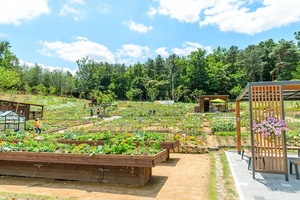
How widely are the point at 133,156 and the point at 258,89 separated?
3.54 metres

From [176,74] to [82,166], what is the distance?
162 feet

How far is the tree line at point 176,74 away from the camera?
42472 mm

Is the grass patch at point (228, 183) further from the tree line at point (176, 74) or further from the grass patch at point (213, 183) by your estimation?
the tree line at point (176, 74)

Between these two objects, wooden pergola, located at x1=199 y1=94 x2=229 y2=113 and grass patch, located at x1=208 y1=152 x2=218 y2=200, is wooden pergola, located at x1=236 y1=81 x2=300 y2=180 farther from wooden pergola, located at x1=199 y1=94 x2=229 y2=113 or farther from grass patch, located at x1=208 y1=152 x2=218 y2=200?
wooden pergola, located at x1=199 y1=94 x2=229 y2=113

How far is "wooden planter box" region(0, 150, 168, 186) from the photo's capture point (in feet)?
17.9

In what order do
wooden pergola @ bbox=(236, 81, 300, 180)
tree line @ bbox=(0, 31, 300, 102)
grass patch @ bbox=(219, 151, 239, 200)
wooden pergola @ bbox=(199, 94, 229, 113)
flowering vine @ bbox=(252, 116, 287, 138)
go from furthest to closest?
tree line @ bbox=(0, 31, 300, 102), wooden pergola @ bbox=(199, 94, 229, 113), wooden pergola @ bbox=(236, 81, 300, 180), flowering vine @ bbox=(252, 116, 287, 138), grass patch @ bbox=(219, 151, 239, 200)

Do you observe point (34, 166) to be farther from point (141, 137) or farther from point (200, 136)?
point (200, 136)

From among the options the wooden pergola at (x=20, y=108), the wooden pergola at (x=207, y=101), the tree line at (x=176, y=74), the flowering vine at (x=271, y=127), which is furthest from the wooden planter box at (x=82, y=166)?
the tree line at (x=176, y=74)

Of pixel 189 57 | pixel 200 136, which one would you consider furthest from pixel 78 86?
pixel 200 136

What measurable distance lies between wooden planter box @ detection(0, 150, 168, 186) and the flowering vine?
2.56m

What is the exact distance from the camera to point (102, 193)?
16.4 feet

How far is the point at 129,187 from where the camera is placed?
5.41 m

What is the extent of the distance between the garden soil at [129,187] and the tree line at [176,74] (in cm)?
3412

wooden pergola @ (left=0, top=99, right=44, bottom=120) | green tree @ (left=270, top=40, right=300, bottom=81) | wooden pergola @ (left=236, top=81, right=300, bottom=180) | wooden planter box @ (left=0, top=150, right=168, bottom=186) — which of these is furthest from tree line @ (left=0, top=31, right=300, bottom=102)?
wooden pergola @ (left=236, top=81, right=300, bottom=180)
